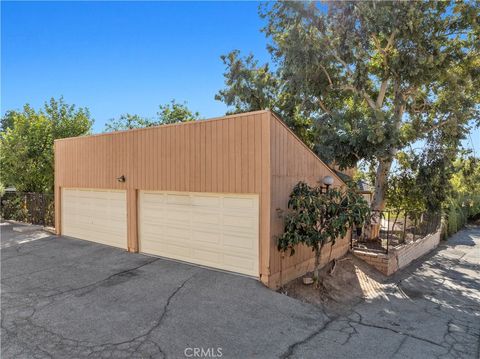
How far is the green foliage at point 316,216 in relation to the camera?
616 centimetres

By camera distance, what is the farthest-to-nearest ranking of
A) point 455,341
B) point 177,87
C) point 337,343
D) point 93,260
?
point 177,87
point 93,260
point 455,341
point 337,343

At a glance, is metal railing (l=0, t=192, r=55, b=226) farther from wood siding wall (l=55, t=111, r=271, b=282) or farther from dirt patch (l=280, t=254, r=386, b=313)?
dirt patch (l=280, t=254, r=386, b=313)

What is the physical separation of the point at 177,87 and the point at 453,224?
53.3 feet

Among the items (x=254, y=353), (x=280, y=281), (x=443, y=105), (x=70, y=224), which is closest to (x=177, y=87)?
(x=70, y=224)

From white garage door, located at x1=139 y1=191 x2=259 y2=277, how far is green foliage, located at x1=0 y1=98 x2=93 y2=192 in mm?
8514

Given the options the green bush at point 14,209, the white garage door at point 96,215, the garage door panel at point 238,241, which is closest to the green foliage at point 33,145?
the green bush at point 14,209

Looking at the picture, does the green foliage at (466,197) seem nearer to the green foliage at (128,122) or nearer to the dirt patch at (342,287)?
the dirt patch at (342,287)

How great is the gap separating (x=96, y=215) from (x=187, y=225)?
13.0ft

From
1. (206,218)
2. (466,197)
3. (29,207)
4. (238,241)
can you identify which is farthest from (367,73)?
(29,207)

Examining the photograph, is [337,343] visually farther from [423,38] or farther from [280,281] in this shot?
[423,38]

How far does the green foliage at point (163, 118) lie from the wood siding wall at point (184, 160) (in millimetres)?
9215

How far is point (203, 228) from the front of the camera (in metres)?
7.30

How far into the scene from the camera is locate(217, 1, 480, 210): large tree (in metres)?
9.69

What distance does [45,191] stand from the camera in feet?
48.1
